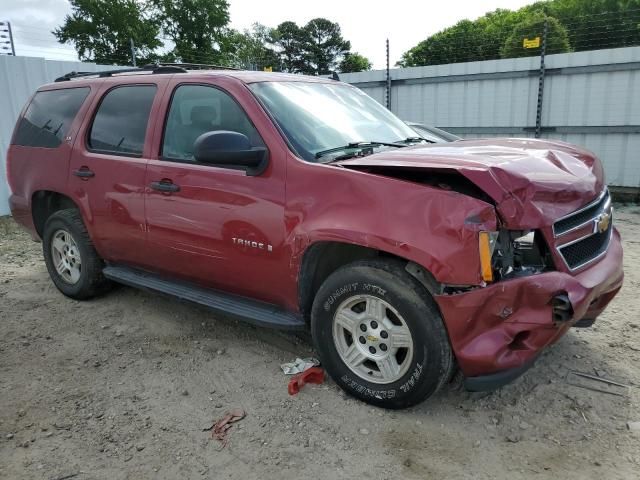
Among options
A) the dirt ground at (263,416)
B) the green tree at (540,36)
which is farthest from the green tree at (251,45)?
the dirt ground at (263,416)

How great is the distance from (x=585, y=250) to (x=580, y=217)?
0.19 meters

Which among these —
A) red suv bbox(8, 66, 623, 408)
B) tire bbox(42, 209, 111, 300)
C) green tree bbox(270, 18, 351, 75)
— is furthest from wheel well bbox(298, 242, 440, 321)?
green tree bbox(270, 18, 351, 75)

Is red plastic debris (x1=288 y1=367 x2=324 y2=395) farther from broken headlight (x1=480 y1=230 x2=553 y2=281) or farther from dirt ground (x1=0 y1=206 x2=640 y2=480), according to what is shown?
broken headlight (x1=480 y1=230 x2=553 y2=281)

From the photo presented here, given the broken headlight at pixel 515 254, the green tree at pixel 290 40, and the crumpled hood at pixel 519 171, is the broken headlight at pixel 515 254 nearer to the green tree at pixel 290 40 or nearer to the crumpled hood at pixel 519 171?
the crumpled hood at pixel 519 171

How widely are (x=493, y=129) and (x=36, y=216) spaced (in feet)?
26.6

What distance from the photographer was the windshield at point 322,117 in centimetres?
320

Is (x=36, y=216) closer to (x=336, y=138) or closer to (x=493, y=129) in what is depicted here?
(x=336, y=138)

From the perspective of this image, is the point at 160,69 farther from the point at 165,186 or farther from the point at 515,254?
the point at 515,254

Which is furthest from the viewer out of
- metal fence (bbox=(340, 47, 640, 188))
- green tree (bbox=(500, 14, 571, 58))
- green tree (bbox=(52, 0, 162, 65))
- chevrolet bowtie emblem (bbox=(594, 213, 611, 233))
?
green tree (bbox=(52, 0, 162, 65))

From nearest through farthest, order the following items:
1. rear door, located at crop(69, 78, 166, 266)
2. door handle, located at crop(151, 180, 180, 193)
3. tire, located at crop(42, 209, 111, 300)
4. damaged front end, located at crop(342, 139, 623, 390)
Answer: damaged front end, located at crop(342, 139, 623, 390), door handle, located at crop(151, 180, 180, 193), rear door, located at crop(69, 78, 166, 266), tire, located at crop(42, 209, 111, 300)

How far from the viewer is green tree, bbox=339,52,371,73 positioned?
5569 cm

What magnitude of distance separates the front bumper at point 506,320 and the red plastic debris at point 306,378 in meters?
0.98

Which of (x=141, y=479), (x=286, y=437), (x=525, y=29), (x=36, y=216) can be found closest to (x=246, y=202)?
(x=286, y=437)

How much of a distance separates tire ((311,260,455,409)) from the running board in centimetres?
26
